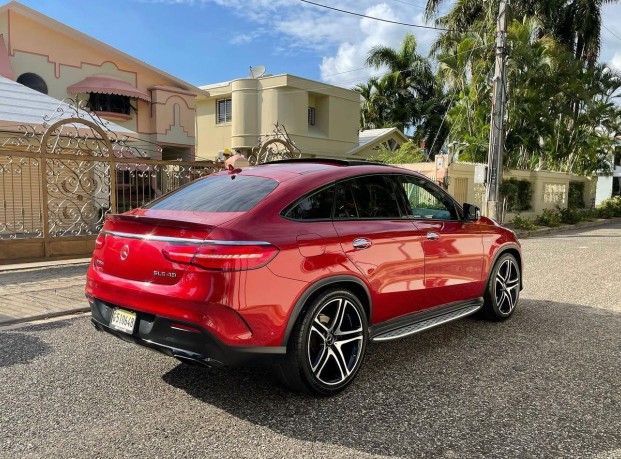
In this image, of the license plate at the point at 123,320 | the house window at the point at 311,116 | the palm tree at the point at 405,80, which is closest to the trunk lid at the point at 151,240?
the license plate at the point at 123,320

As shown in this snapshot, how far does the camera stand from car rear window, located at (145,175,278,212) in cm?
360

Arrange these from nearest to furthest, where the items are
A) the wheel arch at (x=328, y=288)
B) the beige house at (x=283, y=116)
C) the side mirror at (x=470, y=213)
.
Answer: the wheel arch at (x=328, y=288) < the side mirror at (x=470, y=213) < the beige house at (x=283, y=116)

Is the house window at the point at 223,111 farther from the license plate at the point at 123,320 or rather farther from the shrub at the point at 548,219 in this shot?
the license plate at the point at 123,320

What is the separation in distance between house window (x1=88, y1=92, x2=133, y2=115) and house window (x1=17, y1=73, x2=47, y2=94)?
1506mm

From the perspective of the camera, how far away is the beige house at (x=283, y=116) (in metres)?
24.7

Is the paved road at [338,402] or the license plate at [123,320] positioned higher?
the license plate at [123,320]

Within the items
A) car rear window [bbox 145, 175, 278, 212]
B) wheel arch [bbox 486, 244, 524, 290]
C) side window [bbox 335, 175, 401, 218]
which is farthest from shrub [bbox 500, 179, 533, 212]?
car rear window [bbox 145, 175, 278, 212]

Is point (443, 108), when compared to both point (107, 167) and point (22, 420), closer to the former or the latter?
point (107, 167)

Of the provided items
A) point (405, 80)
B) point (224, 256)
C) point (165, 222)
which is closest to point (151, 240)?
point (165, 222)

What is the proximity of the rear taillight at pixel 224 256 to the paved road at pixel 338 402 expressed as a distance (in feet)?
3.30

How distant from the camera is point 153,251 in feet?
11.0

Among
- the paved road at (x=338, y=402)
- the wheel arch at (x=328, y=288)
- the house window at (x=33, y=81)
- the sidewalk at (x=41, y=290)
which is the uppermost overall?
the house window at (x=33, y=81)

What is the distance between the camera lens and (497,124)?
1425cm

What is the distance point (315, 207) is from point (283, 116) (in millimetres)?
21529
